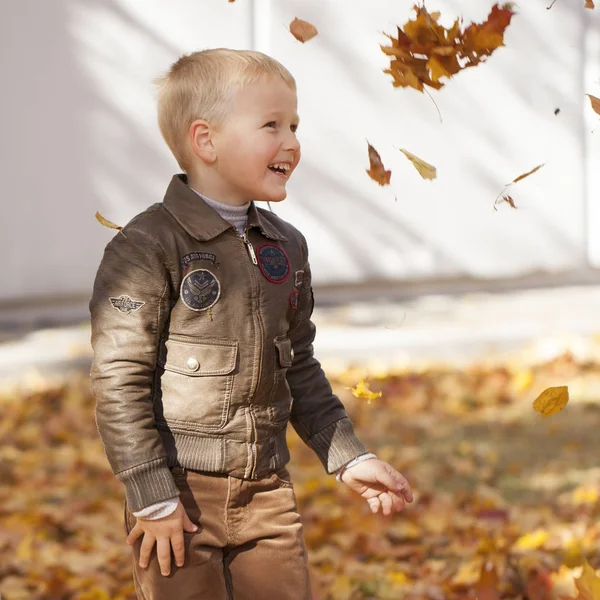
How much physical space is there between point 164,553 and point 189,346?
1.31 feet

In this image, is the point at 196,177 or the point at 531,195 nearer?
the point at 196,177

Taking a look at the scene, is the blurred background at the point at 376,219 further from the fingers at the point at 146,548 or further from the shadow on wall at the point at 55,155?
the fingers at the point at 146,548

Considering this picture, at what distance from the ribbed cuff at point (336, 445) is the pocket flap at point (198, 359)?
14.4 inches

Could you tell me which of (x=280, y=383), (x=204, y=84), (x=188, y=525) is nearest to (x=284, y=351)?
(x=280, y=383)

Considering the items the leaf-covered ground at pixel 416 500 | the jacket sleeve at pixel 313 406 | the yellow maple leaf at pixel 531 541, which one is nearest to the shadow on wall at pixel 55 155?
the leaf-covered ground at pixel 416 500

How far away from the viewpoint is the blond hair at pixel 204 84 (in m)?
2.06

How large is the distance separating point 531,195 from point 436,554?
13.6ft

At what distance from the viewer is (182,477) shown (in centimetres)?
202

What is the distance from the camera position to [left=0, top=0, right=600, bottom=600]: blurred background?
503 centimetres

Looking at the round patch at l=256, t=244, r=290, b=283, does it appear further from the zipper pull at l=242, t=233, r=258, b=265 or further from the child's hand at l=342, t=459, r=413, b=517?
the child's hand at l=342, t=459, r=413, b=517

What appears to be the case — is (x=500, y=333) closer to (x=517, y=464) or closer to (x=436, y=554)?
(x=517, y=464)

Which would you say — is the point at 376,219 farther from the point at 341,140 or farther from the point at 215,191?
the point at 215,191

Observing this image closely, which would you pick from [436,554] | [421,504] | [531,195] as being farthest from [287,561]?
[531,195]

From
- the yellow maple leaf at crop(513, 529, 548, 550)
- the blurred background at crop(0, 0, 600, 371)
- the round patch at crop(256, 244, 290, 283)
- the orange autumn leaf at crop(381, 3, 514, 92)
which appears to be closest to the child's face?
the round patch at crop(256, 244, 290, 283)
